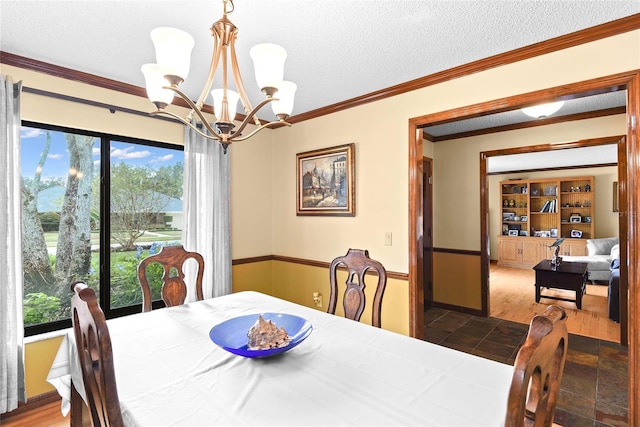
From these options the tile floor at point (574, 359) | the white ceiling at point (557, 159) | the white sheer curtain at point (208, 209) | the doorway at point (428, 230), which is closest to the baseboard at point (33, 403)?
the white sheer curtain at point (208, 209)

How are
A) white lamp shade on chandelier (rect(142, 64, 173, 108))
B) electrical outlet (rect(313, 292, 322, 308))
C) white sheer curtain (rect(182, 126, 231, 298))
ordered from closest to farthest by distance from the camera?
white lamp shade on chandelier (rect(142, 64, 173, 108)) < white sheer curtain (rect(182, 126, 231, 298)) < electrical outlet (rect(313, 292, 322, 308))

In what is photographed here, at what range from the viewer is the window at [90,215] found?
2.39 meters

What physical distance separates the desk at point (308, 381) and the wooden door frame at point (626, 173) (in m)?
1.25

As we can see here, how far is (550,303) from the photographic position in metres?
4.72

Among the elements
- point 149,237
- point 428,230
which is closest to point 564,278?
point 428,230

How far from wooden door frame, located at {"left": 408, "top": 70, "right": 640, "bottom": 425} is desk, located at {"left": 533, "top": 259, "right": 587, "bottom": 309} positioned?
2704 millimetres

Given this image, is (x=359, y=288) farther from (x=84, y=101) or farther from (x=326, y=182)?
(x=84, y=101)

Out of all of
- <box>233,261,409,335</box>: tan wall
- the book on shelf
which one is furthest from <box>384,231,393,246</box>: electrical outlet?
the book on shelf

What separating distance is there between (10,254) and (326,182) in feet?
8.39

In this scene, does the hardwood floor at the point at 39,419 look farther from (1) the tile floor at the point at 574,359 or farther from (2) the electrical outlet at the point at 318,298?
(1) the tile floor at the point at 574,359

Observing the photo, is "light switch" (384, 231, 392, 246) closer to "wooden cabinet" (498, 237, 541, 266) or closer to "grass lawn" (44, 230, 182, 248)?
"grass lawn" (44, 230, 182, 248)

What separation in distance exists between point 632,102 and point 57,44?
138 inches

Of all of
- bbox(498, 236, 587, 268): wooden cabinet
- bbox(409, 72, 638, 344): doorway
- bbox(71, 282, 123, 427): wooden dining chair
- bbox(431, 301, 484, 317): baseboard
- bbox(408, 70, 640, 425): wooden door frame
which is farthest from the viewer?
bbox(498, 236, 587, 268): wooden cabinet

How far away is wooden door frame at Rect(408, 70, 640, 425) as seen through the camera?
6.02 feet
